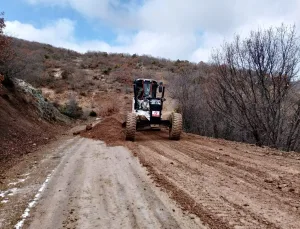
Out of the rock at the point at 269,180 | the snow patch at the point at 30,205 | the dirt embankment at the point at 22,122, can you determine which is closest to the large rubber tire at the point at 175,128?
the dirt embankment at the point at 22,122

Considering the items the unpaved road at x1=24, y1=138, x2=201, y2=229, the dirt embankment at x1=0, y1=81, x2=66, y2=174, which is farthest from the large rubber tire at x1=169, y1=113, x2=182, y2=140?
the dirt embankment at x1=0, y1=81, x2=66, y2=174

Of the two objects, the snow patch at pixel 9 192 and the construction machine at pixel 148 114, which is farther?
the construction machine at pixel 148 114

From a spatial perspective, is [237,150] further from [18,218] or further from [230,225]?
[18,218]

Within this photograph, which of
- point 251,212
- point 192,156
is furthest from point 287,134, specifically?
point 251,212

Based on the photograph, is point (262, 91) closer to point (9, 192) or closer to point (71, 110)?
point (9, 192)

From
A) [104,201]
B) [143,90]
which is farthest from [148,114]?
[104,201]

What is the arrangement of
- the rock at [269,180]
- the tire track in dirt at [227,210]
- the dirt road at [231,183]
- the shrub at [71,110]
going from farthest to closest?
the shrub at [71,110]
the rock at [269,180]
the dirt road at [231,183]
the tire track in dirt at [227,210]

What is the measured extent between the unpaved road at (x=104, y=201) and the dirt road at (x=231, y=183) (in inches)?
16.1

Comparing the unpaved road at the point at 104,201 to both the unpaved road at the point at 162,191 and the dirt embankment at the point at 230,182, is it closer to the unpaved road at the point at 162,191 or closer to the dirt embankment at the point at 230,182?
the unpaved road at the point at 162,191

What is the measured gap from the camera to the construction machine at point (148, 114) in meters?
15.4

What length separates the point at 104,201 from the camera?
6.85 meters

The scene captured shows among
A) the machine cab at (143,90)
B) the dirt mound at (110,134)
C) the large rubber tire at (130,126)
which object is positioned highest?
the machine cab at (143,90)

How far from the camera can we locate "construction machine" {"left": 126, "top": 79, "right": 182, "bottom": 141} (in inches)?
605

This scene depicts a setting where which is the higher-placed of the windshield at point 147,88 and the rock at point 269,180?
the windshield at point 147,88
